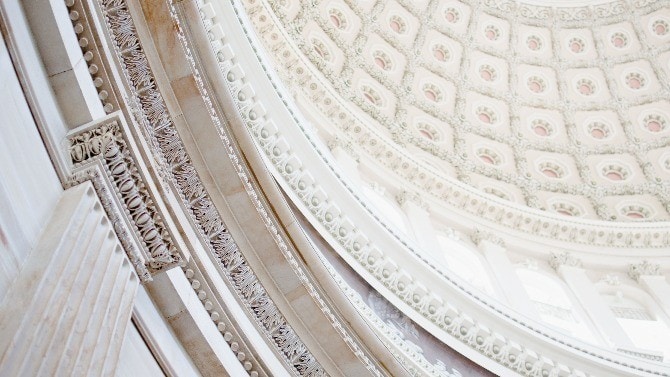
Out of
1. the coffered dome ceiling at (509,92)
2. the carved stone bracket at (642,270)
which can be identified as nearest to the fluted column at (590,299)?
the carved stone bracket at (642,270)

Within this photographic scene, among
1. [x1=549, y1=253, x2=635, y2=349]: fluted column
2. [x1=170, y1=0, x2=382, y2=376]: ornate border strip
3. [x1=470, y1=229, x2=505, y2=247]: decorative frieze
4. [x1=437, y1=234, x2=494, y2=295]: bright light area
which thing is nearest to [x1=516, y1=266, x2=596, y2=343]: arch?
[x1=549, y1=253, x2=635, y2=349]: fluted column

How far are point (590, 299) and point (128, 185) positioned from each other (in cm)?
Result: 1454

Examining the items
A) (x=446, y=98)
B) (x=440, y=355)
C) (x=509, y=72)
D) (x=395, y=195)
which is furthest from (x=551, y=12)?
(x=440, y=355)

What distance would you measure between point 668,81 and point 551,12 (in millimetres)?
5248

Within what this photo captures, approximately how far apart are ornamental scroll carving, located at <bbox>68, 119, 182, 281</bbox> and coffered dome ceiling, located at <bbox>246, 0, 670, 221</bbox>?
1246 centimetres

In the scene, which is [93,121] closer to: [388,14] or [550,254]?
[550,254]

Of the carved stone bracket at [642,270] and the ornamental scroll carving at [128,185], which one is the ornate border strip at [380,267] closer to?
the ornamental scroll carving at [128,185]

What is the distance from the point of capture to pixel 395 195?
1723 centimetres

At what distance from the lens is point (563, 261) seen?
60.7 ft

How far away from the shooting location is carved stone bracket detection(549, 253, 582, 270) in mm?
18469

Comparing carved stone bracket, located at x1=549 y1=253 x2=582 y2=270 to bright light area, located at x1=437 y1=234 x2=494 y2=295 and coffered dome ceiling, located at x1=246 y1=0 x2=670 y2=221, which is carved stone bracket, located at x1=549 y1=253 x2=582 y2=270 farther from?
coffered dome ceiling, located at x1=246 y1=0 x2=670 y2=221

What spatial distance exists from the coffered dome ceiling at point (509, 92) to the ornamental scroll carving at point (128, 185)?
12.5 m

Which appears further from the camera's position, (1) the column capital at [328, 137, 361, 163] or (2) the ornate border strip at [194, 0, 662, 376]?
(1) the column capital at [328, 137, 361, 163]

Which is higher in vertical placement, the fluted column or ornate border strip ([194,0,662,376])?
the fluted column
